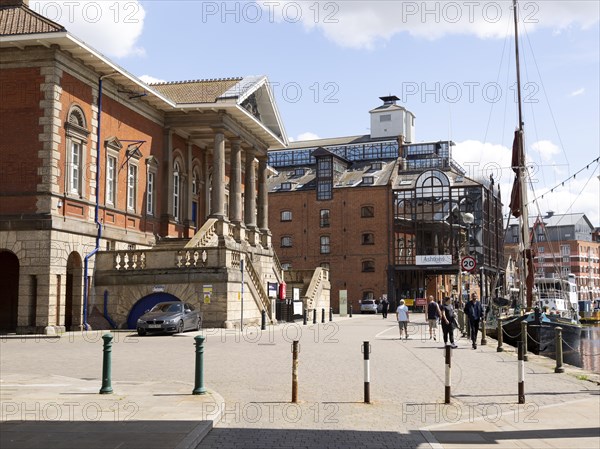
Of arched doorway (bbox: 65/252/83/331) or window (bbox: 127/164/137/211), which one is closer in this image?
arched doorway (bbox: 65/252/83/331)

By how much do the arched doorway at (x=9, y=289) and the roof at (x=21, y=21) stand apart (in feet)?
29.9

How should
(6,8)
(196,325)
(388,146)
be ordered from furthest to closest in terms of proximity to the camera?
(388,146) < (6,8) < (196,325)

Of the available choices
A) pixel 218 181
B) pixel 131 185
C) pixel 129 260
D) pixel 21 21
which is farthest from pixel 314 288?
pixel 21 21

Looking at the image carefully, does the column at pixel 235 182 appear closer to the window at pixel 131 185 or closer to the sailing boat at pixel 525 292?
the window at pixel 131 185

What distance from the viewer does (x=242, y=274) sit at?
29594 millimetres

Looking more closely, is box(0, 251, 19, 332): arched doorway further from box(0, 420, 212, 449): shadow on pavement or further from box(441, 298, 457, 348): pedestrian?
box(0, 420, 212, 449): shadow on pavement

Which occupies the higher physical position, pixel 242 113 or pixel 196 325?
pixel 242 113

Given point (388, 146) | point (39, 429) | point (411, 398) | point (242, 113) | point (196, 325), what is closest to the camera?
point (39, 429)

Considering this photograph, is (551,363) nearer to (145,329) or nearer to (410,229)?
(145,329)

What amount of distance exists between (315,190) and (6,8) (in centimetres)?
4691

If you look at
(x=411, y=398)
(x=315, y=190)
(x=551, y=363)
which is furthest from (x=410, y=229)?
(x=411, y=398)

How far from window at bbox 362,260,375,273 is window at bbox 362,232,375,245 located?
6.10 feet

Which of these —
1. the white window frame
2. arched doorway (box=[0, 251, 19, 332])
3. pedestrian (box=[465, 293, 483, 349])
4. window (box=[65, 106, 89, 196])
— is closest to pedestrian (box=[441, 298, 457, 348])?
pedestrian (box=[465, 293, 483, 349])

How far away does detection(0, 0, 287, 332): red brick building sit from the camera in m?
28.2
